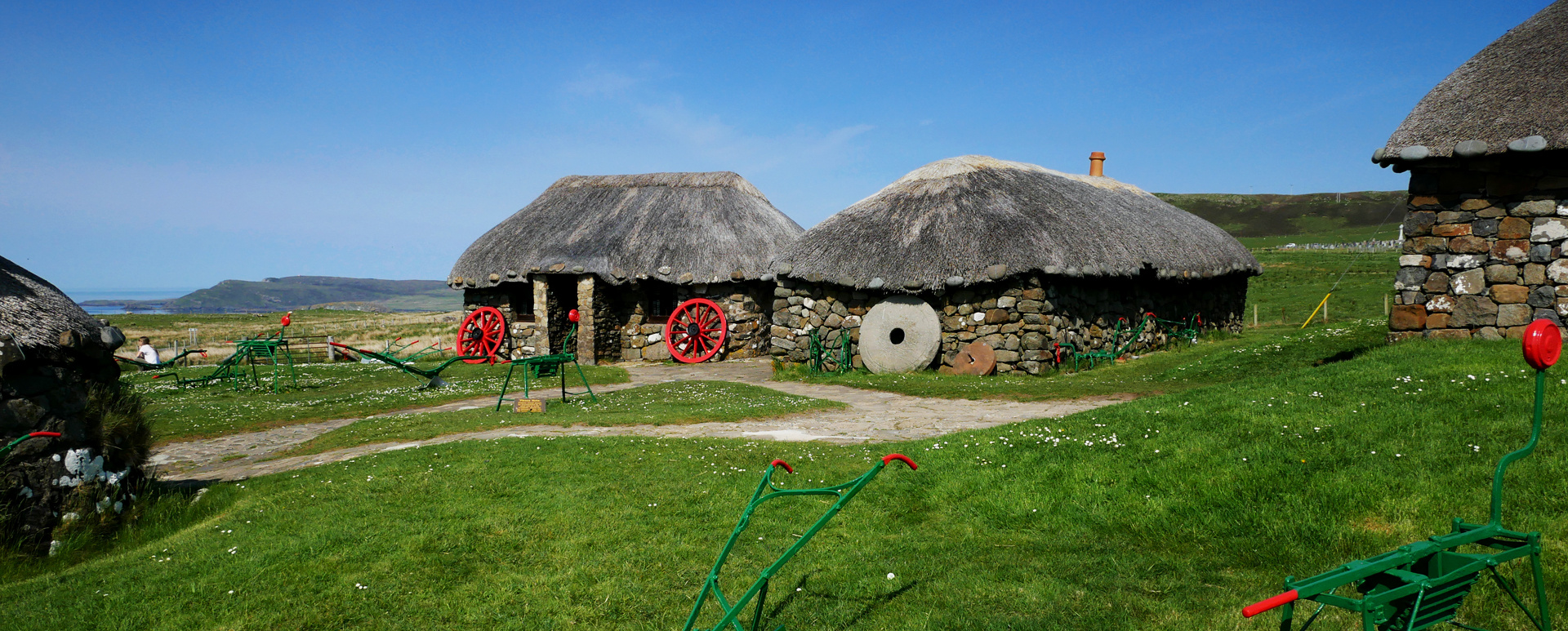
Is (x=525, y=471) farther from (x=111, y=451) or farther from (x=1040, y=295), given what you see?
(x=1040, y=295)

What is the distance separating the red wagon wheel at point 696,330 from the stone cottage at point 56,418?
54.7 feet

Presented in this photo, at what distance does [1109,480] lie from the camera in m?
7.02

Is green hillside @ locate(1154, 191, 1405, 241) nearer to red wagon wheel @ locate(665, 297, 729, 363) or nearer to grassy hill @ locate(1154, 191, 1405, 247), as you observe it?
grassy hill @ locate(1154, 191, 1405, 247)

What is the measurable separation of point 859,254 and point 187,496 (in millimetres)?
13819

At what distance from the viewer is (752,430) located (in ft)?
38.4

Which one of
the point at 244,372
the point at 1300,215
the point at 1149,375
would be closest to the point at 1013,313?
the point at 1149,375

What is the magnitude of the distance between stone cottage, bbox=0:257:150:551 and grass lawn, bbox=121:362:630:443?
5406 mm

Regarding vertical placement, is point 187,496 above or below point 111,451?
below

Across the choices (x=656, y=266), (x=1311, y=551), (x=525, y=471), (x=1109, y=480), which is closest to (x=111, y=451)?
(x=525, y=471)

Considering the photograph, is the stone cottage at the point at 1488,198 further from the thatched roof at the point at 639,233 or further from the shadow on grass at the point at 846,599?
the thatched roof at the point at 639,233

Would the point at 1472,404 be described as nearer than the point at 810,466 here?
Yes

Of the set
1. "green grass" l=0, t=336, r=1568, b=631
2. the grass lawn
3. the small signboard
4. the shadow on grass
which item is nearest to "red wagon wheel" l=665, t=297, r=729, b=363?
the grass lawn

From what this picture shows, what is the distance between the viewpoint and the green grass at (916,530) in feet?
17.5

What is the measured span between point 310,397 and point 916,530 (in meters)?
16.2
